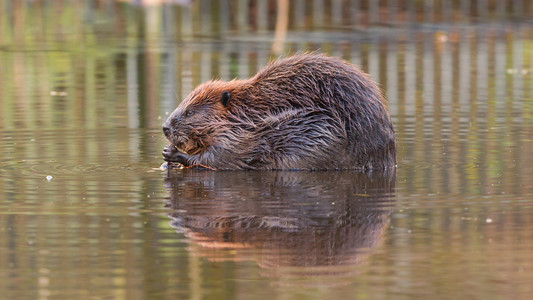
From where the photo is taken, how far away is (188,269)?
5.33m

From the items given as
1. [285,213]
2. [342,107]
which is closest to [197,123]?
[342,107]

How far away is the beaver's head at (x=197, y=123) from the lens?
8820mm

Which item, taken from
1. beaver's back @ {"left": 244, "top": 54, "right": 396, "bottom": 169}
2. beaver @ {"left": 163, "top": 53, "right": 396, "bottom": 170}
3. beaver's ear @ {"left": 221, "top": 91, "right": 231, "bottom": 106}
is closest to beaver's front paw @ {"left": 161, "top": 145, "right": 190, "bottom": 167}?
beaver @ {"left": 163, "top": 53, "right": 396, "bottom": 170}

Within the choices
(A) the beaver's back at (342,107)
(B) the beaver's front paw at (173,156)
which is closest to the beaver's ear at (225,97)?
(A) the beaver's back at (342,107)

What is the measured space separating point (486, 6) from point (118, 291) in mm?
23233

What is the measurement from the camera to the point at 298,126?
8.49 metres

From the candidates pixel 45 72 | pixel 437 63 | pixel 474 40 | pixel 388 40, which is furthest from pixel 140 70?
pixel 474 40

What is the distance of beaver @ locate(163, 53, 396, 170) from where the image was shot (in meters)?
8.45

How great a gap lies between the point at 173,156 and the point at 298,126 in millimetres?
954

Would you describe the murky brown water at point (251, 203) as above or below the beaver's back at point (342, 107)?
below

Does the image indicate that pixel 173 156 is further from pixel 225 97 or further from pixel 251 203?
pixel 251 203

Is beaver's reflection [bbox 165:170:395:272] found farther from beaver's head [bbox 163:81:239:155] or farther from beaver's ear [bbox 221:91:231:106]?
beaver's ear [bbox 221:91:231:106]

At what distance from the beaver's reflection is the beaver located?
0.17 metres

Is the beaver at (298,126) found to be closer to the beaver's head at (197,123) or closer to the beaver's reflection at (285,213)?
the beaver's head at (197,123)
